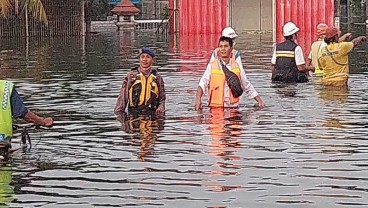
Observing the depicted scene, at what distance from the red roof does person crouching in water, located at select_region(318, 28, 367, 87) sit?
46.8 m

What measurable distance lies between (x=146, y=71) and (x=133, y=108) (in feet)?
2.42

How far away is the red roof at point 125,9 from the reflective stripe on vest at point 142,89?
51070mm

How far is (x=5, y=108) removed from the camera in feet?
39.8

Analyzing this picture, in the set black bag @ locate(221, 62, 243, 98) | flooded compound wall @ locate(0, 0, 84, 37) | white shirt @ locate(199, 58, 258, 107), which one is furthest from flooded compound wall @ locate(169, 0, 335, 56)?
black bag @ locate(221, 62, 243, 98)

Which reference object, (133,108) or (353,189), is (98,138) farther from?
(353,189)

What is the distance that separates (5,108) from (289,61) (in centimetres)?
1063

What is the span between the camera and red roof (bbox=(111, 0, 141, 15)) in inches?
2662

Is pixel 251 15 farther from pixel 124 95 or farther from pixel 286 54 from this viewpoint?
pixel 124 95

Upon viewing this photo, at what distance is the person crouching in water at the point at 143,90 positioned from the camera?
53.7ft

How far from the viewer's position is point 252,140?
14.0 m

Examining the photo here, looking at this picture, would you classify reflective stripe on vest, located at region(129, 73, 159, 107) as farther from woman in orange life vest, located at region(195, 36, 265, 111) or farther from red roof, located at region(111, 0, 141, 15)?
red roof, located at region(111, 0, 141, 15)

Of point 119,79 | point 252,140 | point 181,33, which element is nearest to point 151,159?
point 252,140

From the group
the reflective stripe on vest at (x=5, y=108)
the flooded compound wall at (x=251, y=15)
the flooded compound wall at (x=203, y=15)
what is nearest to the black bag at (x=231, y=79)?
the reflective stripe on vest at (x=5, y=108)

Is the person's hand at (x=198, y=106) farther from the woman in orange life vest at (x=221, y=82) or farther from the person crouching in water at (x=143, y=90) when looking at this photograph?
the person crouching in water at (x=143, y=90)
